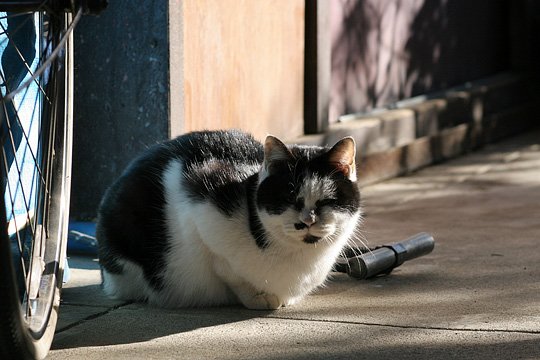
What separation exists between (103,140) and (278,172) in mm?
1675

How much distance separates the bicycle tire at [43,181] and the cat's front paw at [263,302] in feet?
2.29

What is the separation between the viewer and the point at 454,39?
26.3 feet

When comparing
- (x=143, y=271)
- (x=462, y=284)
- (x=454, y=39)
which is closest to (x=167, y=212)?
(x=143, y=271)

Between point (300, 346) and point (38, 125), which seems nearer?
point (300, 346)

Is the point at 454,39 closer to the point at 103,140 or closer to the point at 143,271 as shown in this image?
the point at 103,140

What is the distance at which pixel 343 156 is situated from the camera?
3.23m

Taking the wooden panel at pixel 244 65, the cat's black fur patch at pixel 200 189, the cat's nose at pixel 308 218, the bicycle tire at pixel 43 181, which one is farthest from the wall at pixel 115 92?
the cat's nose at pixel 308 218

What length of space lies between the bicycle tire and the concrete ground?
0.22m

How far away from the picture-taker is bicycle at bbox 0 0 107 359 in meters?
2.37

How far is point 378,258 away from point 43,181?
53.6 inches

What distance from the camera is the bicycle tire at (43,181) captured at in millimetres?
2752

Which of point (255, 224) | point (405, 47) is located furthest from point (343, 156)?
point (405, 47)

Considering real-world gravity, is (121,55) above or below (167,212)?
above

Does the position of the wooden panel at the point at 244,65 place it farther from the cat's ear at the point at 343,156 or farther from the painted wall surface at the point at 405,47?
the cat's ear at the point at 343,156
